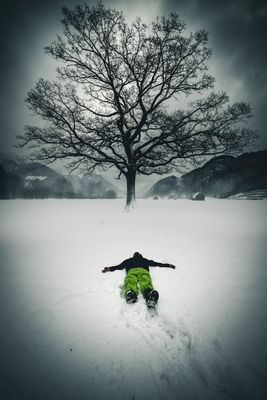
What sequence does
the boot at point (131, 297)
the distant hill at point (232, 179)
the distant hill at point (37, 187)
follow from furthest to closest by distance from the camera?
the distant hill at point (232, 179) → the distant hill at point (37, 187) → the boot at point (131, 297)

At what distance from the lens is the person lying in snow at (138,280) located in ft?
8.95

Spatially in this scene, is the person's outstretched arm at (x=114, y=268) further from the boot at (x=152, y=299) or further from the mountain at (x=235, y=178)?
the mountain at (x=235, y=178)

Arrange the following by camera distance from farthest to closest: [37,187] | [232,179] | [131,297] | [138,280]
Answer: [232,179], [37,187], [138,280], [131,297]

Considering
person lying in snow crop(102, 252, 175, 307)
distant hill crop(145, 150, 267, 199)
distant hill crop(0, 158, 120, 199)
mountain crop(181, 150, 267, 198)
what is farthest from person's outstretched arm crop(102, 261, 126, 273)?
mountain crop(181, 150, 267, 198)

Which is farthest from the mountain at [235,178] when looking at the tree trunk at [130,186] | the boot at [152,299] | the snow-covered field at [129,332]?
the boot at [152,299]

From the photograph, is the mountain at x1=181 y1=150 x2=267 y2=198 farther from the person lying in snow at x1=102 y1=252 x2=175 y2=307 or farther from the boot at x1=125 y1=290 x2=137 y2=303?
the boot at x1=125 y1=290 x2=137 y2=303

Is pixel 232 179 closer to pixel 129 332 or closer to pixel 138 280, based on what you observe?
pixel 138 280

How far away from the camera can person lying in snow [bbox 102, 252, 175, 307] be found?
107 inches

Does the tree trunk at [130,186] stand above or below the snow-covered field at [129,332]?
above

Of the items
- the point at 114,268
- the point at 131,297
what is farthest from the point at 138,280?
the point at 114,268

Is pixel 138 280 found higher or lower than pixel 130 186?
lower

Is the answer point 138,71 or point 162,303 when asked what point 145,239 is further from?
point 138,71

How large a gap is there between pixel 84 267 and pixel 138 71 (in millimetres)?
12363

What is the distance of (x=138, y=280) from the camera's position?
3.40 m
